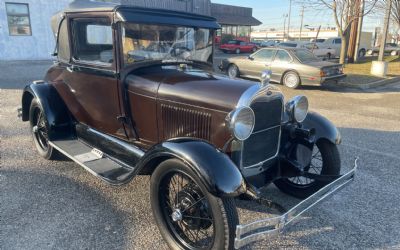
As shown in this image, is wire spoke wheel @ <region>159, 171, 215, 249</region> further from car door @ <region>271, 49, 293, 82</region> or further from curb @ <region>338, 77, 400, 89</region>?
curb @ <region>338, 77, 400, 89</region>

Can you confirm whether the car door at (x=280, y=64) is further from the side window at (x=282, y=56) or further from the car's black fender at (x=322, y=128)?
the car's black fender at (x=322, y=128)

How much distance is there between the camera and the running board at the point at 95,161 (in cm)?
314

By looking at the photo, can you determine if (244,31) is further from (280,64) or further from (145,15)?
(145,15)

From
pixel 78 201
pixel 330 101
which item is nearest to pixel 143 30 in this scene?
pixel 78 201

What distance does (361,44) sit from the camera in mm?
25391

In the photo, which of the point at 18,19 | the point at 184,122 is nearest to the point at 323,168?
the point at 184,122

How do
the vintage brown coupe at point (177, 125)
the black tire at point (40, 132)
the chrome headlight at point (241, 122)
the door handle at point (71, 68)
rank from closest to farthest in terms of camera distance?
1. the vintage brown coupe at point (177, 125)
2. the chrome headlight at point (241, 122)
3. the door handle at point (71, 68)
4. the black tire at point (40, 132)

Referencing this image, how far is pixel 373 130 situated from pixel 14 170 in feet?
19.7

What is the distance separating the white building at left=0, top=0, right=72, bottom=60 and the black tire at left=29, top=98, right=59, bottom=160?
14.3 m

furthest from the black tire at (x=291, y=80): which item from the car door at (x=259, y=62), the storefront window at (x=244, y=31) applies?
the storefront window at (x=244, y=31)

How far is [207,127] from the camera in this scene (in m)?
2.90

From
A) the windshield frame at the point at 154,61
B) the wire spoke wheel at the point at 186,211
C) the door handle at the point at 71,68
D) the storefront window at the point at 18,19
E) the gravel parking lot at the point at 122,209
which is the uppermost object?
the storefront window at the point at 18,19

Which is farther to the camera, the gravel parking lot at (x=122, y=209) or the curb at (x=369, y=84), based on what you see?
the curb at (x=369, y=84)

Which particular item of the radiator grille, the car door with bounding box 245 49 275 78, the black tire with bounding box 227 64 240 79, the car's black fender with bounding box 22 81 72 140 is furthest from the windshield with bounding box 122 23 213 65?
the black tire with bounding box 227 64 240 79
